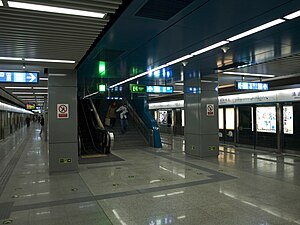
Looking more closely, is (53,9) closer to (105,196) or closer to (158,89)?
(105,196)

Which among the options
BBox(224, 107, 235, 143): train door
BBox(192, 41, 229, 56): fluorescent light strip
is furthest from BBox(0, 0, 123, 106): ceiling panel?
BBox(224, 107, 235, 143): train door

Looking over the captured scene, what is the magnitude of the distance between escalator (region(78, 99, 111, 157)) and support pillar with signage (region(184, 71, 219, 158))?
3.56m

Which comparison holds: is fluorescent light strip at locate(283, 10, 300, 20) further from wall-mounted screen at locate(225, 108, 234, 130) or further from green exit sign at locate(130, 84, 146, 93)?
wall-mounted screen at locate(225, 108, 234, 130)

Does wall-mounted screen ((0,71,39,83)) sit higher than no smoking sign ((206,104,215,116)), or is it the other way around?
wall-mounted screen ((0,71,39,83))

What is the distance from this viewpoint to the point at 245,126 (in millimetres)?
12875

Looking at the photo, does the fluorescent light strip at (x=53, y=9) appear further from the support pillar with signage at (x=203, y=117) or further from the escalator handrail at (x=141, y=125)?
the escalator handrail at (x=141, y=125)

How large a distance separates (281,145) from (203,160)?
433 cm

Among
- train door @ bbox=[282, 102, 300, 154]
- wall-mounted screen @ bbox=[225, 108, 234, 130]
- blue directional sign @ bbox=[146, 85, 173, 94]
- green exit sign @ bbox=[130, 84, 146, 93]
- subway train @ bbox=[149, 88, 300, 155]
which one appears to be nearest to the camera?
train door @ bbox=[282, 102, 300, 154]

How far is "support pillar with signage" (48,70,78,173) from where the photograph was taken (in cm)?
729

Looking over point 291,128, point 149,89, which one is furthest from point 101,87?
point 291,128

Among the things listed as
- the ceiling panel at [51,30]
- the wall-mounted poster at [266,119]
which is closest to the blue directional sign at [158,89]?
the wall-mounted poster at [266,119]

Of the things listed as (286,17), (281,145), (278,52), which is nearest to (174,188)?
(286,17)

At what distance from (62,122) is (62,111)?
13.1 inches

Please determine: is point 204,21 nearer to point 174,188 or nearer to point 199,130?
point 174,188
